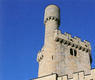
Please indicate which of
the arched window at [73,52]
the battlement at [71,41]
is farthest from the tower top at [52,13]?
the arched window at [73,52]

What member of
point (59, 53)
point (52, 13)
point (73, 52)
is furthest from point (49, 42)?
point (52, 13)

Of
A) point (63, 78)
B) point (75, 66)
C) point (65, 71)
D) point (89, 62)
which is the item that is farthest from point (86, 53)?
point (63, 78)

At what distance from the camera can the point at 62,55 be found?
105 feet

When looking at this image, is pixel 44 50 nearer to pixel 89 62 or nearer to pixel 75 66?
pixel 75 66

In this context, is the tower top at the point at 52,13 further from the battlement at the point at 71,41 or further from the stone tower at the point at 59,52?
the battlement at the point at 71,41

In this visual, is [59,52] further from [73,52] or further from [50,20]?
[50,20]

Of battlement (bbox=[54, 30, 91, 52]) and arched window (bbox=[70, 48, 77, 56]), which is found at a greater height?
battlement (bbox=[54, 30, 91, 52])

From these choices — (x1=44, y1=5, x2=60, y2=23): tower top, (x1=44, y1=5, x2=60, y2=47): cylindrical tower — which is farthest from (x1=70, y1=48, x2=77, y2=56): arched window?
(x1=44, y1=5, x2=60, y2=23): tower top

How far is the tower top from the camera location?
36656 mm

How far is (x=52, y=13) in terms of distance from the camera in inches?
1452

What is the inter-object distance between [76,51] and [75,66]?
9.82ft

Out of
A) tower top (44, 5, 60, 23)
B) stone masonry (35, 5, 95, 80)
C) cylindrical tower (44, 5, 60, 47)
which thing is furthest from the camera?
tower top (44, 5, 60, 23)

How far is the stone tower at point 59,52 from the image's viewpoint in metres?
31.2

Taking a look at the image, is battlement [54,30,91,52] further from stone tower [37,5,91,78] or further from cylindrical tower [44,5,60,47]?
cylindrical tower [44,5,60,47]
